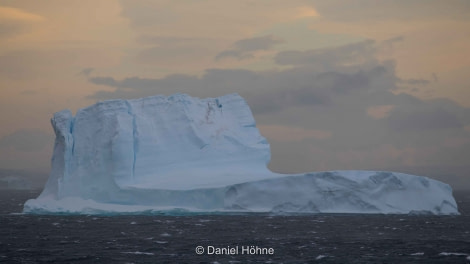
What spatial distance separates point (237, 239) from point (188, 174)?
12290 mm

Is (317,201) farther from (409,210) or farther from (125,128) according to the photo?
(125,128)

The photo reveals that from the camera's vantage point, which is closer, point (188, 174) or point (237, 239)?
point (237, 239)

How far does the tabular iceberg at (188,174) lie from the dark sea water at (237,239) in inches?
31.9

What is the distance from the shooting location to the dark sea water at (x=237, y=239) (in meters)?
17.4

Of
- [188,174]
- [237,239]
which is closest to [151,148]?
[188,174]

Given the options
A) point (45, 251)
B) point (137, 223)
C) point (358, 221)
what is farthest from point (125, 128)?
point (45, 251)

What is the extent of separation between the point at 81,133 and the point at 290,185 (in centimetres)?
1139

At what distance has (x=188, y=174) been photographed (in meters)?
33.1

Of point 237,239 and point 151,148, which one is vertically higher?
point 151,148

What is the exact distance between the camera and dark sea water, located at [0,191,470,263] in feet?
57.2

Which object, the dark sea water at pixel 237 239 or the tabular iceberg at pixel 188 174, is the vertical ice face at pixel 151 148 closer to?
the tabular iceberg at pixel 188 174

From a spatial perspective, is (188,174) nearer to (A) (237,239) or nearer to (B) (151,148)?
(B) (151,148)

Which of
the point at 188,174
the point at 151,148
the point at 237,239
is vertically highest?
the point at 151,148

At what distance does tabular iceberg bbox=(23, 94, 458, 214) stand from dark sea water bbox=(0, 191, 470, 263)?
0.81m
